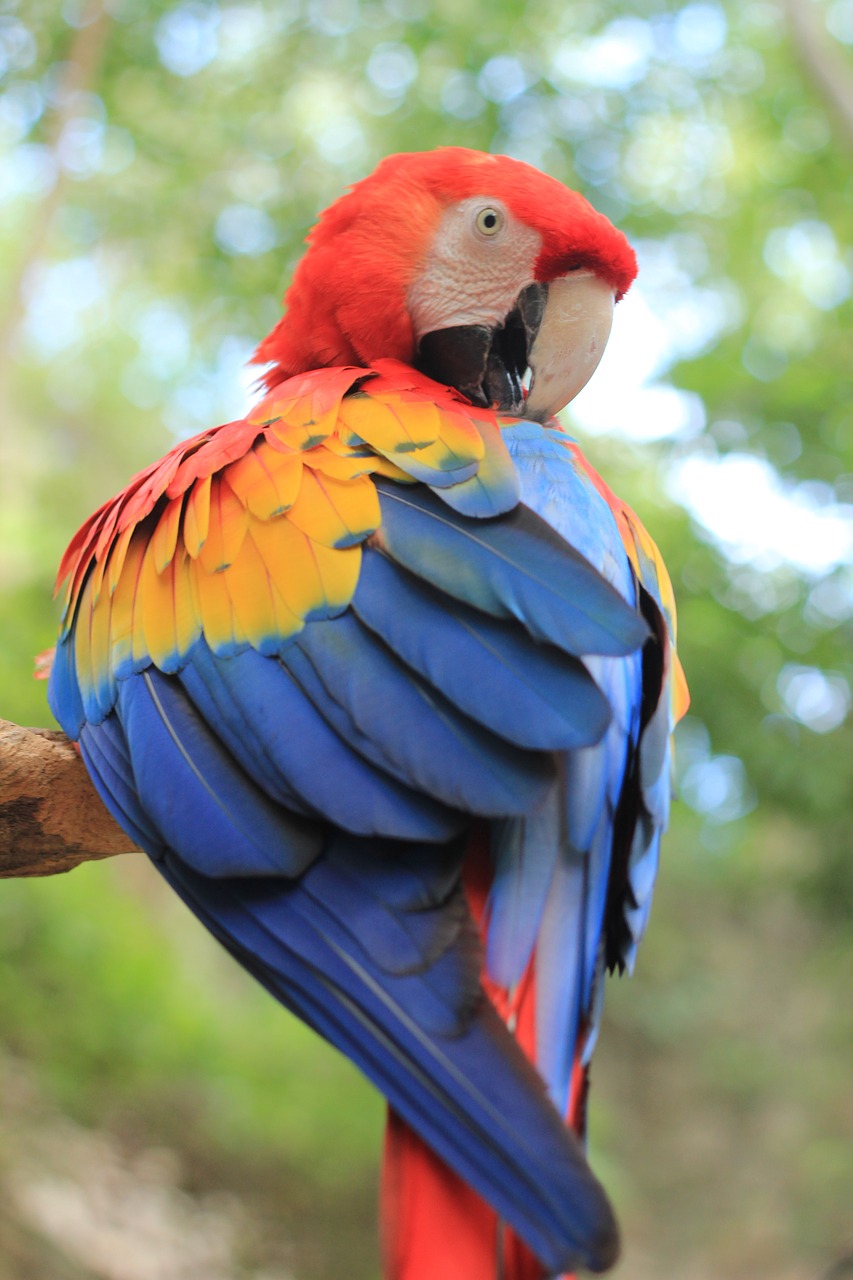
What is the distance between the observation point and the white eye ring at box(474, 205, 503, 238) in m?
1.03

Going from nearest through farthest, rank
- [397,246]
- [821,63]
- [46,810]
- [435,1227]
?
[435,1227]
[46,810]
[397,246]
[821,63]

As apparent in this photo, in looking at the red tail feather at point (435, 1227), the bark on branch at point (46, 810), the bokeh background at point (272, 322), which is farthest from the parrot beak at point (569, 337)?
the bokeh background at point (272, 322)

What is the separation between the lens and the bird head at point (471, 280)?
100 centimetres

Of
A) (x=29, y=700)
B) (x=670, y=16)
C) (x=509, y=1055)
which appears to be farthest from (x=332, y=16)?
(x=509, y=1055)

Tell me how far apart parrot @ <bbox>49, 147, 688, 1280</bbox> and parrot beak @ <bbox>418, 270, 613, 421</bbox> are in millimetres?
115

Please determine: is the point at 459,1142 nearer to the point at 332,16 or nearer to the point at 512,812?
the point at 512,812

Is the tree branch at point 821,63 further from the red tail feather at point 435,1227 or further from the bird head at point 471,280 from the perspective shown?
the red tail feather at point 435,1227

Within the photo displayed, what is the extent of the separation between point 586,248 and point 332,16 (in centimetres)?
293

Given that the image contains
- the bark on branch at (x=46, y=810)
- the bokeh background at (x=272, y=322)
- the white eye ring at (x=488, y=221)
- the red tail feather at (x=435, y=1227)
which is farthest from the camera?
the bokeh background at (x=272, y=322)

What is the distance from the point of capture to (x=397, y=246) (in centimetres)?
107

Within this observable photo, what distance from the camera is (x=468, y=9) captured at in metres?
3.21

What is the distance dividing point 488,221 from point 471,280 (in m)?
0.06

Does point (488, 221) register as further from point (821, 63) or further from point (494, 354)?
point (821, 63)

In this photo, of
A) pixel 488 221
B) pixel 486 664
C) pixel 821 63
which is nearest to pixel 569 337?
pixel 488 221
